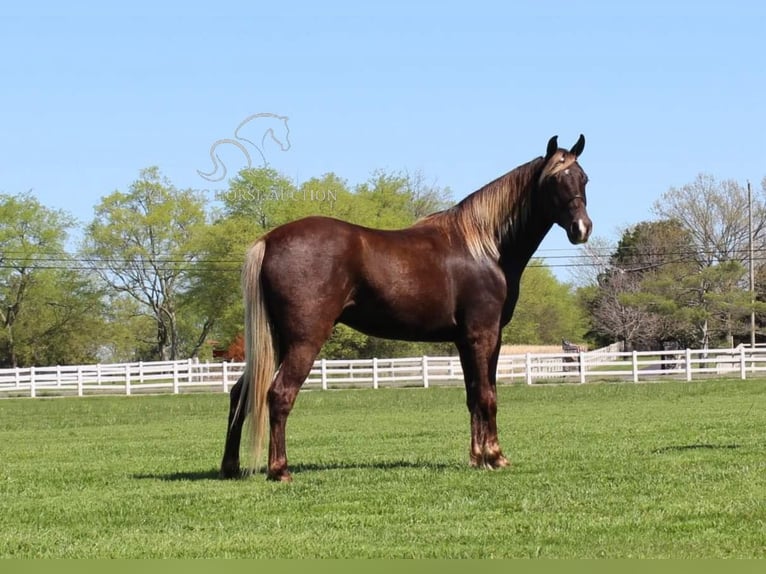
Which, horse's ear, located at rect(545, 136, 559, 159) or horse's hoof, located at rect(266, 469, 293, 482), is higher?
horse's ear, located at rect(545, 136, 559, 159)

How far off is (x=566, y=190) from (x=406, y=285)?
5.20 feet

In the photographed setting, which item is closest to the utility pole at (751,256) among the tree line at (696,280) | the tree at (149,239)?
the tree line at (696,280)

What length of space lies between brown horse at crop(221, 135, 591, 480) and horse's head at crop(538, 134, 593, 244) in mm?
11

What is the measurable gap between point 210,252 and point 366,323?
55495 mm

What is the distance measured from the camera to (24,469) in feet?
36.3

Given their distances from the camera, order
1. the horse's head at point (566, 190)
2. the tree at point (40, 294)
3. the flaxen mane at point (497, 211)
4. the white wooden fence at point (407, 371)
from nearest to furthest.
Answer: the horse's head at point (566, 190)
the flaxen mane at point (497, 211)
the white wooden fence at point (407, 371)
the tree at point (40, 294)

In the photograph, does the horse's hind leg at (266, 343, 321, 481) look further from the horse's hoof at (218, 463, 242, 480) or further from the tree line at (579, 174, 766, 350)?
the tree line at (579, 174, 766, 350)

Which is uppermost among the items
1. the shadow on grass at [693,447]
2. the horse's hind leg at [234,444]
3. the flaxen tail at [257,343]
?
the flaxen tail at [257,343]

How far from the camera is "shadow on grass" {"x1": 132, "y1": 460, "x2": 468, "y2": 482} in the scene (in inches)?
375

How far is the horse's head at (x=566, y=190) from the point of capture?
9.41 meters

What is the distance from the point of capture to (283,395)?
29.2 feet

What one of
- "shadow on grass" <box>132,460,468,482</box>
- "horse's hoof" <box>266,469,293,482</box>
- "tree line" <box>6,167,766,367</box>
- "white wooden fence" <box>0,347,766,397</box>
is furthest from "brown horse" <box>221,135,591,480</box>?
"tree line" <box>6,167,766,367</box>

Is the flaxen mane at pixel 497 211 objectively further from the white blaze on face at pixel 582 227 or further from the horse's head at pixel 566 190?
the white blaze on face at pixel 582 227

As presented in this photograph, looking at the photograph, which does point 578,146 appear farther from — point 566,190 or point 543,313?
point 543,313
